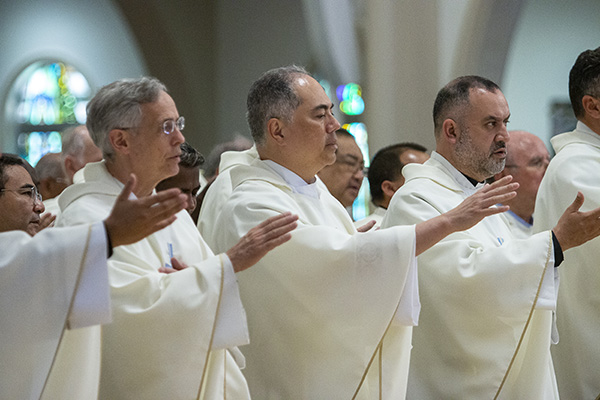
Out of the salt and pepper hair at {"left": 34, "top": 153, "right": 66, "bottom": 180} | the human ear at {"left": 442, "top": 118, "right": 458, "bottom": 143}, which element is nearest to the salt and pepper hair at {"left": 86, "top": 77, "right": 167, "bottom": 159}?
the human ear at {"left": 442, "top": 118, "right": 458, "bottom": 143}

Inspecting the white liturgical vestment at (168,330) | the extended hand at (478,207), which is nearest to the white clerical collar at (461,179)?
the extended hand at (478,207)

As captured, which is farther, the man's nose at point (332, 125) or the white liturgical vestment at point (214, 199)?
the white liturgical vestment at point (214, 199)

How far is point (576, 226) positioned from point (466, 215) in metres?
→ 0.63

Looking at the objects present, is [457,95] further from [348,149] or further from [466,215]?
[348,149]

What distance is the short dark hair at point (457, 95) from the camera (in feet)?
16.2

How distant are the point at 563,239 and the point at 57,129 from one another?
1369 cm

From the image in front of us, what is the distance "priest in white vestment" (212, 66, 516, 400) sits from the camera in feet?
12.7

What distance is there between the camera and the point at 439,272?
4.45 meters

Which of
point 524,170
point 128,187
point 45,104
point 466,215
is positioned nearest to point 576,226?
point 466,215

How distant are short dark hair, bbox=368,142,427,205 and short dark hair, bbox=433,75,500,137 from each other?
1.46 metres

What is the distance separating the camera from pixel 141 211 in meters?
2.93

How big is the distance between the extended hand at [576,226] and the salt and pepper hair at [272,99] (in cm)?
132

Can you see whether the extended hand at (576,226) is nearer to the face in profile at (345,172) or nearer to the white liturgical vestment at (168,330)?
the white liturgical vestment at (168,330)

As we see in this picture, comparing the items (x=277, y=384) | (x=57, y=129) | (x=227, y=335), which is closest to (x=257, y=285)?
(x=277, y=384)
